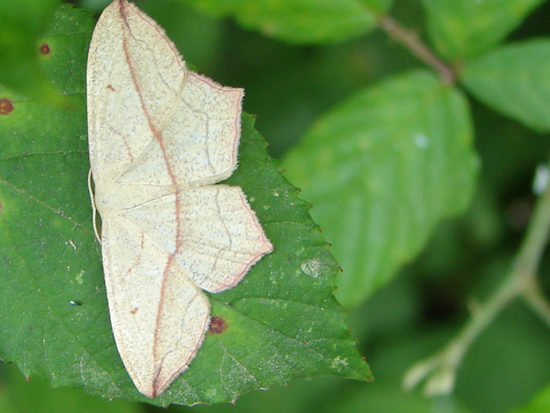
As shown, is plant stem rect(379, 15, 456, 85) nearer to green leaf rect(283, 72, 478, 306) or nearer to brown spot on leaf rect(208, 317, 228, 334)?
green leaf rect(283, 72, 478, 306)

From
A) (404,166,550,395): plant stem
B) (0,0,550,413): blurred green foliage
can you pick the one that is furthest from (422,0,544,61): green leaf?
(404,166,550,395): plant stem

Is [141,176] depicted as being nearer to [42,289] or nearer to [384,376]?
[42,289]

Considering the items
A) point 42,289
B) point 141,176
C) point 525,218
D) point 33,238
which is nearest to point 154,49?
point 141,176

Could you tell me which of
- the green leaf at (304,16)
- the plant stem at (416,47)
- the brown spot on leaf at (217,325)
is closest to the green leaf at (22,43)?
the brown spot on leaf at (217,325)

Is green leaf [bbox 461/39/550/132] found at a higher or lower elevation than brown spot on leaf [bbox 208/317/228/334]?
higher

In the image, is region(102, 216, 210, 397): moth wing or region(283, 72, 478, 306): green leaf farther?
region(283, 72, 478, 306): green leaf

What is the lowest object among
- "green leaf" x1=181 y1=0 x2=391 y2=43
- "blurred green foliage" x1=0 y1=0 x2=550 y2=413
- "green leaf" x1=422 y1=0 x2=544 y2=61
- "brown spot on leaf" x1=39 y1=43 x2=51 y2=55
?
"blurred green foliage" x1=0 y1=0 x2=550 y2=413
